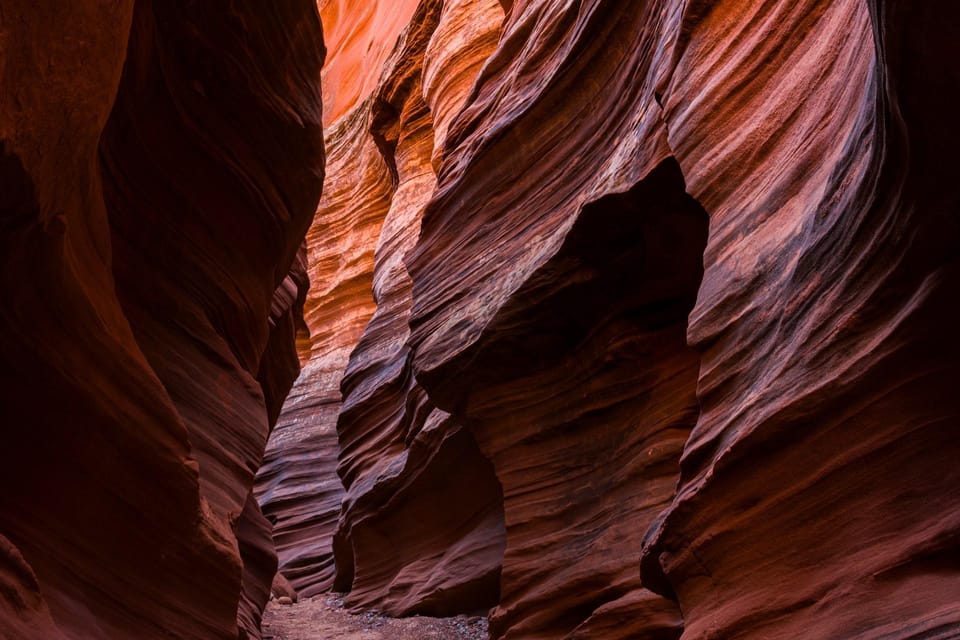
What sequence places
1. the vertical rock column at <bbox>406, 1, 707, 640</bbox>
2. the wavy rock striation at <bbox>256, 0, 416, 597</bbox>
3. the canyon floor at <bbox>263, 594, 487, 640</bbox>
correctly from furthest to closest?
the wavy rock striation at <bbox>256, 0, 416, 597</bbox>
the canyon floor at <bbox>263, 594, 487, 640</bbox>
the vertical rock column at <bbox>406, 1, 707, 640</bbox>

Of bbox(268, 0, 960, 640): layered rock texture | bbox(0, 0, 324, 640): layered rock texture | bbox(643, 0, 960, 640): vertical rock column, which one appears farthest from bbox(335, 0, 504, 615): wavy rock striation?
bbox(643, 0, 960, 640): vertical rock column

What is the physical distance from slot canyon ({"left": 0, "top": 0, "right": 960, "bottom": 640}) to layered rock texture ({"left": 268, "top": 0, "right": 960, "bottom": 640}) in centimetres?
2

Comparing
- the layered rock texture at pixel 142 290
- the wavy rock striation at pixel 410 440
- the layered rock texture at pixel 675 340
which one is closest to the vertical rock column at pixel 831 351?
the layered rock texture at pixel 675 340

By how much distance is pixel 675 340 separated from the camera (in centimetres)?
780

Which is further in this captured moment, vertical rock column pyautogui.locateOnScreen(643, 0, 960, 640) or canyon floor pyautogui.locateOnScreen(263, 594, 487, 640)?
canyon floor pyautogui.locateOnScreen(263, 594, 487, 640)

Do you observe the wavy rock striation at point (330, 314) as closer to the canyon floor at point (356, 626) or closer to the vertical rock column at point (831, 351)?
the canyon floor at point (356, 626)

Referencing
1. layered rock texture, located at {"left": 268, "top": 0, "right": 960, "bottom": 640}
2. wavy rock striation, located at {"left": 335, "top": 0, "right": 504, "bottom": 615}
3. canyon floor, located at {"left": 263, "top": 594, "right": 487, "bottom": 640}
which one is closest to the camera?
layered rock texture, located at {"left": 268, "top": 0, "right": 960, "bottom": 640}

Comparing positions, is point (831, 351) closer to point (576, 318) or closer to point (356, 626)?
point (576, 318)

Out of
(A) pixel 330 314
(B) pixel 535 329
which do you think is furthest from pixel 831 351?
(A) pixel 330 314

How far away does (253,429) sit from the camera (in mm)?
7902

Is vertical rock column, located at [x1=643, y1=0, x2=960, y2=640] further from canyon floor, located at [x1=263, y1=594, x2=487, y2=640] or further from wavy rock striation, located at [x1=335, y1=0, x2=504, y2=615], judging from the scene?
wavy rock striation, located at [x1=335, y1=0, x2=504, y2=615]

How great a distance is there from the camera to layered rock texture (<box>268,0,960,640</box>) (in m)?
3.82

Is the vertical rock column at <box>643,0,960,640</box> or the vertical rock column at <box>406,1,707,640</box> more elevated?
the vertical rock column at <box>406,1,707,640</box>

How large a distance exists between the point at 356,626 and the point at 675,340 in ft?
17.5
